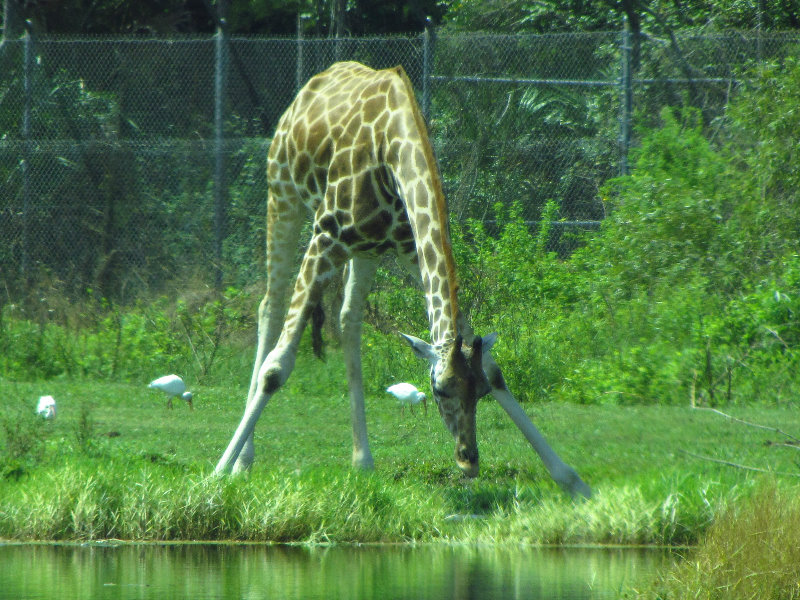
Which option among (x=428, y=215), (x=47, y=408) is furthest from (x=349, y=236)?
(x=47, y=408)

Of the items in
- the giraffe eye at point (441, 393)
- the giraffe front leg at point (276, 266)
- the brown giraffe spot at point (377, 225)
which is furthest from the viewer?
the giraffe front leg at point (276, 266)

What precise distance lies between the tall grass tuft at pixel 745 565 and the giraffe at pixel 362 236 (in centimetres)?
151

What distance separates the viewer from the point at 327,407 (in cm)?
1026

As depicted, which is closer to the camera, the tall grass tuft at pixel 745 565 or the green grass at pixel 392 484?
the tall grass tuft at pixel 745 565

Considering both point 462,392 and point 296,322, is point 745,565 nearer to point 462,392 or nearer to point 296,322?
point 462,392

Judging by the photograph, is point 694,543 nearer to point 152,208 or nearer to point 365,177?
point 365,177

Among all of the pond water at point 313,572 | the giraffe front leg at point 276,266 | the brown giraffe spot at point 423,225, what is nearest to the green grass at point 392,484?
the pond water at point 313,572

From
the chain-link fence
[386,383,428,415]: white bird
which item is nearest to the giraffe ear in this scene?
[386,383,428,415]: white bird

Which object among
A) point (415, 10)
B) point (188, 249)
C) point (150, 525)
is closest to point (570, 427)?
point (150, 525)

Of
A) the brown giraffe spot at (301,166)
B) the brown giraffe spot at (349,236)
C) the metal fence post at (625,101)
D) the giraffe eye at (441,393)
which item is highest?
the metal fence post at (625,101)

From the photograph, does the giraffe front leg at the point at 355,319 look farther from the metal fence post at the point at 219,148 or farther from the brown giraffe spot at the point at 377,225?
the metal fence post at the point at 219,148

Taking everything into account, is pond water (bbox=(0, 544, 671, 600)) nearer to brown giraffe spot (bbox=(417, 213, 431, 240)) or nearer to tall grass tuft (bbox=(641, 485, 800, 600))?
tall grass tuft (bbox=(641, 485, 800, 600))

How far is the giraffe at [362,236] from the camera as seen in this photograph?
5945 millimetres

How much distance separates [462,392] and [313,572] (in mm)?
1232
